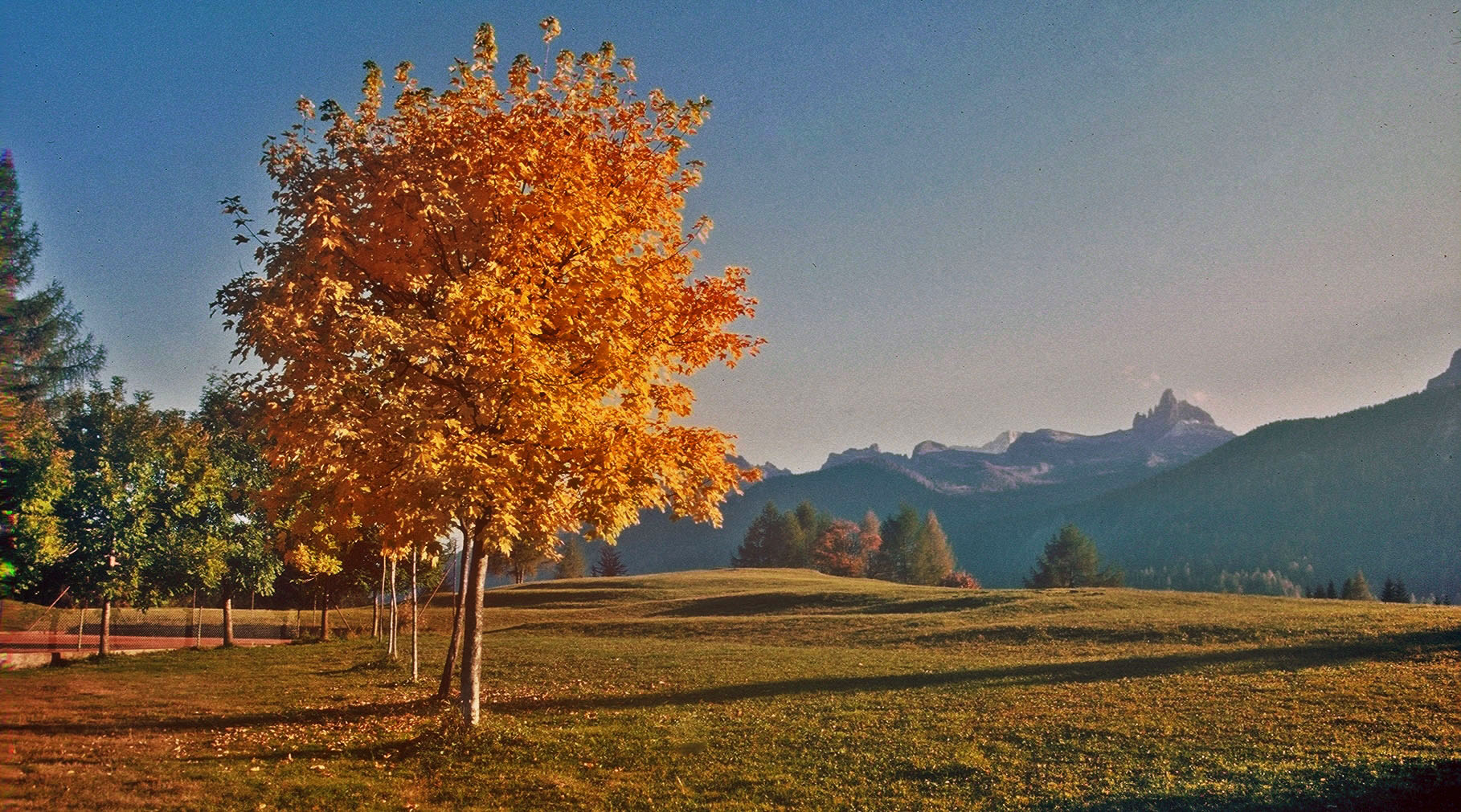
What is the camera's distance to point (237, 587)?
48625mm

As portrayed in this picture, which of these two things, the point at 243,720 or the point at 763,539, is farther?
the point at 763,539

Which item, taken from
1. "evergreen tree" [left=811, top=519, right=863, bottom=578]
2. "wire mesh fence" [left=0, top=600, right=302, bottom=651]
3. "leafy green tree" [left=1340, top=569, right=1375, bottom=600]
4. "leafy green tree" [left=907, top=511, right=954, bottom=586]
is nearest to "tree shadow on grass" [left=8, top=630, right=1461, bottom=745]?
"wire mesh fence" [left=0, top=600, right=302, bottom=651]

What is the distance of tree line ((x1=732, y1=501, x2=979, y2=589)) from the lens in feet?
455

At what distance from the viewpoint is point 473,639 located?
18891 mm

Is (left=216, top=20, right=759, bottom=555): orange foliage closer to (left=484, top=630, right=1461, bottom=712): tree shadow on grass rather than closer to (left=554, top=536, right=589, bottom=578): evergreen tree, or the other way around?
(left=484, top=630, right=1461, bottom=712): tree shadow on grass

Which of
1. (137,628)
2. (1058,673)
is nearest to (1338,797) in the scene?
(1058,673)

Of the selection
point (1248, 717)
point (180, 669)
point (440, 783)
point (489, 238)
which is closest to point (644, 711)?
point (440, 783)

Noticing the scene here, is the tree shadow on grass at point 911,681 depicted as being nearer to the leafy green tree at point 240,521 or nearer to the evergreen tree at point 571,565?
the leafy green tree at point 240,521

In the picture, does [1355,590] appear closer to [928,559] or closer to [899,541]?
[928,559]

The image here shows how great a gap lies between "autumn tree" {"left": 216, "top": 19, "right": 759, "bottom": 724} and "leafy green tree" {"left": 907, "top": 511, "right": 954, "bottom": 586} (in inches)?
4912

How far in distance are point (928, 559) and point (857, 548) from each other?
22.3m

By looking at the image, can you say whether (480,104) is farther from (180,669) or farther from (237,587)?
(237,587)

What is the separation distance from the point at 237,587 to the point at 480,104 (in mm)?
43119

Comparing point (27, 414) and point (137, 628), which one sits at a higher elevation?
point (27, 414)
